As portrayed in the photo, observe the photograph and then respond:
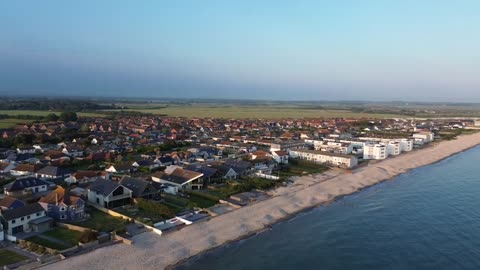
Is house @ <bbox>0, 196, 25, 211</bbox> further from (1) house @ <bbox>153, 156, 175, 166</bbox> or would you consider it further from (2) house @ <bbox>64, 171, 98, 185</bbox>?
(1) house @ <bbox>153, 156, 175, 166</bbox>

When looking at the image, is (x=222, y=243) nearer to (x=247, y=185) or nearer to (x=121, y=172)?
(x=247, y=185)

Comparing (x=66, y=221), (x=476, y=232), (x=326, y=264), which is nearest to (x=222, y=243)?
(x=326, y=264)

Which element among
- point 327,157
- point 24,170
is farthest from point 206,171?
point 327,157

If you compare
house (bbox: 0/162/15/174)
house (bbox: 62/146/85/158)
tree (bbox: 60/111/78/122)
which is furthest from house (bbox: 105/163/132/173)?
tree (bbox: 60/111/78/122)

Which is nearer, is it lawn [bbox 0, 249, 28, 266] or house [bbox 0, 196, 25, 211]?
lawn [bbox 0, 249, 28, 266]

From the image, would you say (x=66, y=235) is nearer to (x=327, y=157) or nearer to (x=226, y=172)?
(x=226, y=172)
